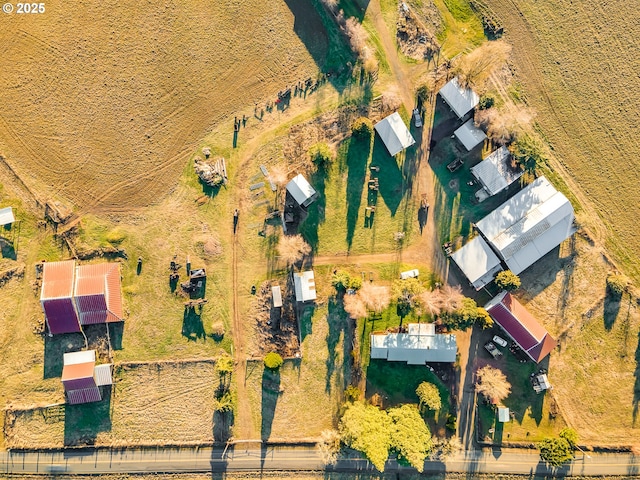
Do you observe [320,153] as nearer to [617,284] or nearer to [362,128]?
[362,128]

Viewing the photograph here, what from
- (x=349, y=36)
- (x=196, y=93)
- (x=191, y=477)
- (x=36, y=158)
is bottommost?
(x=191, y=477)

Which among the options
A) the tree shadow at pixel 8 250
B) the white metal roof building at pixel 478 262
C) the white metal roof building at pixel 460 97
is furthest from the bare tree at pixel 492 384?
the tree shadow at pixel 8 250

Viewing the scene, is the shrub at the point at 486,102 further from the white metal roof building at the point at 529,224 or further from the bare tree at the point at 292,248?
the bare tree at the point at 292,248

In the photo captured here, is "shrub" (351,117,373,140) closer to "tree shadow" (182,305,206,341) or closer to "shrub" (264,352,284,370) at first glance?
"shrub" (264,352,284,370)

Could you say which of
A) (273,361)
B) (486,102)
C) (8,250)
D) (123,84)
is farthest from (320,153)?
(8,250)

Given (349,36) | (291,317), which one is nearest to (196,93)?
(349,36)

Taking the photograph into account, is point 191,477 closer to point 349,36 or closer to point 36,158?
point 36,158
